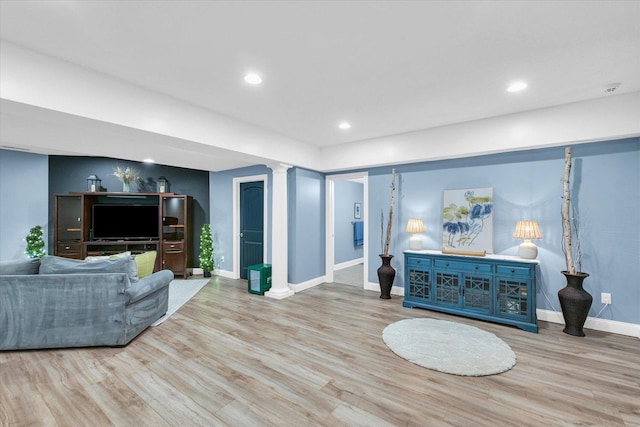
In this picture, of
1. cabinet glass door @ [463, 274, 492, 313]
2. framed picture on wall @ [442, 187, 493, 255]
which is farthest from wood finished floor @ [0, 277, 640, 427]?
framed picture on wall @ [442, 187, 493, 255]

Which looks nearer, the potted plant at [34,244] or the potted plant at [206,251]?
the potted plant at [34,244]

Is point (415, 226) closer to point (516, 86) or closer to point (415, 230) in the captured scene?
point (415, 230)

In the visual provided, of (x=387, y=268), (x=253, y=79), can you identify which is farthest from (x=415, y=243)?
(x=253, y=79)

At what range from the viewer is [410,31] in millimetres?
1963

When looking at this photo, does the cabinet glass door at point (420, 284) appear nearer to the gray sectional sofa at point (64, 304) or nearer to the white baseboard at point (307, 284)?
the white baseboard at point (307, 284)

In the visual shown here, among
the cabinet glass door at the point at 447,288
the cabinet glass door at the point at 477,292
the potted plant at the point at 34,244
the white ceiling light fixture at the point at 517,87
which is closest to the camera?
the white ceiling light fixture at the point at 517,87

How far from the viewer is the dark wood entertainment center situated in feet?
18.1

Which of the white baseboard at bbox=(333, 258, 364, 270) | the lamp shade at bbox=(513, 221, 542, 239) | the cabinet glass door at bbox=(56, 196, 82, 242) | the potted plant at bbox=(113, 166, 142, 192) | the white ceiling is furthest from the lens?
the white baseboard at bbox=(333, 258, 364, 270)

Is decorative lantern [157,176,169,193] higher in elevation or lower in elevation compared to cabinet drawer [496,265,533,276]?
higher

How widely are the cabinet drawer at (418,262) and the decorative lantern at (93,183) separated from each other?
6319 millimetres

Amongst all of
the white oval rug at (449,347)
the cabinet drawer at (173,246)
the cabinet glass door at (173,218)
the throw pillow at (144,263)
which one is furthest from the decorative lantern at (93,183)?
the white oval rug at (449,347)

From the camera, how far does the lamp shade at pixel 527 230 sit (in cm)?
344

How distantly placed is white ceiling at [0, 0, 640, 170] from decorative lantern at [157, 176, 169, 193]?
11.8ft

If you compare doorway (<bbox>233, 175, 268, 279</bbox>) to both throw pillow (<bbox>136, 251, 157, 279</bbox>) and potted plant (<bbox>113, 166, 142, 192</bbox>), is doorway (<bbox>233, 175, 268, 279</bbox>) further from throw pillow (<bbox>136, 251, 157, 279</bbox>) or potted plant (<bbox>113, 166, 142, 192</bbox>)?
potted plant (<bbox>113, 166, 142, 192</bbox>)
